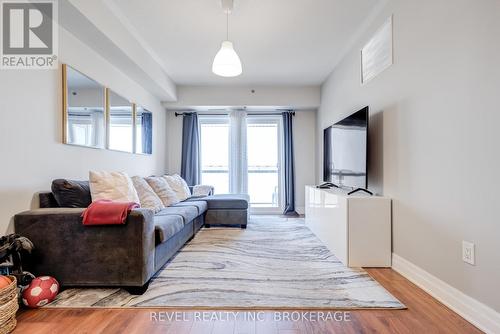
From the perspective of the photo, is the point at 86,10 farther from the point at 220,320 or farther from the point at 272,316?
the point at 272,316

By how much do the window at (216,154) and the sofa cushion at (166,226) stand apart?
286 centimetres

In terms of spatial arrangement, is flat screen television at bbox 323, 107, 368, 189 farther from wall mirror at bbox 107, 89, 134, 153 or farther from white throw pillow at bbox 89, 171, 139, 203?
wall mirror at bbox 107, 89, 134, 153

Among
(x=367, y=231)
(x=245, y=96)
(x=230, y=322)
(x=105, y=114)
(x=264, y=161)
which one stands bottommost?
(x=230, y=322)

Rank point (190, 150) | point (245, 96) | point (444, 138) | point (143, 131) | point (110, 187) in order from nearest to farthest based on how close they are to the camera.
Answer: point (444, 138)
point (110, 187)
point (143, 131)
point (245, 96)
point (190, 150)

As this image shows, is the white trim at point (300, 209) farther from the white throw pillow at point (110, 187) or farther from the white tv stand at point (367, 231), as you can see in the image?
the white throw pillow at point (110, 187)

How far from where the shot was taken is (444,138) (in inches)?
70.6

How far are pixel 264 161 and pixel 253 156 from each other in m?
0.26

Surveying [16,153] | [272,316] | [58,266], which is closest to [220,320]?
[272,316]

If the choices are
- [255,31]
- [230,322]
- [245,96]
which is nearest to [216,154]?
[245,96]

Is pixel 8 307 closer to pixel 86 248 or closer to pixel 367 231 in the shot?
pixel 86 248

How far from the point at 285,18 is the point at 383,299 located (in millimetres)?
2819

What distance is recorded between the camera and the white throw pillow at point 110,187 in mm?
2283

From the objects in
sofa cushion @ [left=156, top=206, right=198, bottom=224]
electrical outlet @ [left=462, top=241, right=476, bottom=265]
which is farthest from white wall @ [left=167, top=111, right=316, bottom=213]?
electrical outlet @ [left=462, top=241, right=476, bottom=265]

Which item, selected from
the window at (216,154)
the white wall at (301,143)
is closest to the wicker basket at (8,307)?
the window at (216,154)
